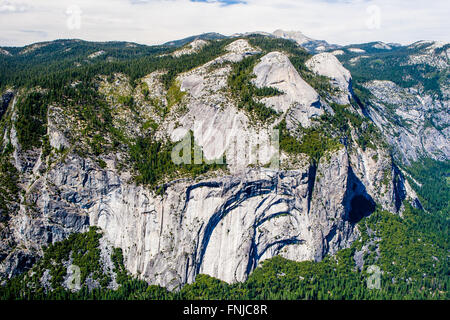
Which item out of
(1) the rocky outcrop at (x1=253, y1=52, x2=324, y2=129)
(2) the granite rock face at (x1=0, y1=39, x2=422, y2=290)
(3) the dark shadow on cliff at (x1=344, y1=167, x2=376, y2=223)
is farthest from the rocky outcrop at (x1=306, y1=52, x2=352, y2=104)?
(2) the granite rock face at (x1=0, y1=39, x2=422, y2=290)

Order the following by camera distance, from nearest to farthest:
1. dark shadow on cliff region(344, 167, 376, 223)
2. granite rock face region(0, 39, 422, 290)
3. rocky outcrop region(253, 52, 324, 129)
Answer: granite rock face region(0, 39, 422, 290), dark shadow on cliff region(344, 167, 376, 223), rocky outcrop region(253, 52, 324, 129)

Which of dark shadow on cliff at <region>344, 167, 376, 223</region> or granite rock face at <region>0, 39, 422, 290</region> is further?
dark shadow on cliff at <region>344, 167, 376, 223</region>

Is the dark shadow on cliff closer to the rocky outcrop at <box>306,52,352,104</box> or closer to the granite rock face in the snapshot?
the granite rock face

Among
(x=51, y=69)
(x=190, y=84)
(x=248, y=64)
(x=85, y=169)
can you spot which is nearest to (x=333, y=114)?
(x=248, y=64)

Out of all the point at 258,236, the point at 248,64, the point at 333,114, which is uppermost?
the point at 248,64

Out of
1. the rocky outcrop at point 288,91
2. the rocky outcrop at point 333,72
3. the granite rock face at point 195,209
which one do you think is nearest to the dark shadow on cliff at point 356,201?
the granite rock face at point 195,209

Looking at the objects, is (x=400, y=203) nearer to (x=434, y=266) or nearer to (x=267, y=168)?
(x=434, y=266)

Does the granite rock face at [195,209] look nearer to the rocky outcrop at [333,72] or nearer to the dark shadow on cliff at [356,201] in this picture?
the dark shadow on cliff at [356,201]

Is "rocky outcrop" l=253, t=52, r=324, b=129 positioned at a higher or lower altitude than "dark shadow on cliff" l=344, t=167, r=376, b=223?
higher

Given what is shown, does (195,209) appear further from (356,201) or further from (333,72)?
(333,72)

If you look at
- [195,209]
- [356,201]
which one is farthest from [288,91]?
[195,209]

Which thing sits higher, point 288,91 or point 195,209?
point 288,91
